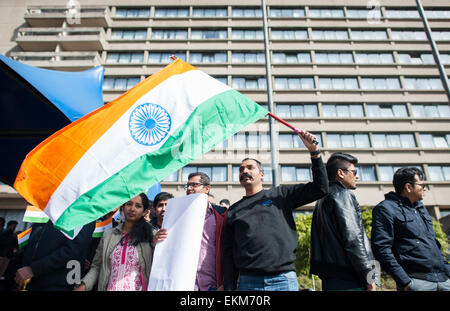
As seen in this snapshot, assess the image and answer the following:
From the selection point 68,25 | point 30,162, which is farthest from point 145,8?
point 30,162

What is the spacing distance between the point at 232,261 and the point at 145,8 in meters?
29.4

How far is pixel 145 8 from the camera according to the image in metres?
27.0

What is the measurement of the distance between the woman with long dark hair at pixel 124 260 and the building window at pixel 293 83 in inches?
898

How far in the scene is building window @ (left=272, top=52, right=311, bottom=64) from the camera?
82.1 feet

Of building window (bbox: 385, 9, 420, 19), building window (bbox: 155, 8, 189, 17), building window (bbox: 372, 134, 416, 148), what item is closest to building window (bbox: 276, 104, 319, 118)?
building window (bbox: 372, 134, 416, 148)

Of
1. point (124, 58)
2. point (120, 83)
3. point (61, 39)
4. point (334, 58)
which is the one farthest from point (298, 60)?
point (61, 39)

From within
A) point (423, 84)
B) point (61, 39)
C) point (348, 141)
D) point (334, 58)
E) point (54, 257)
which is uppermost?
point (61, 39)

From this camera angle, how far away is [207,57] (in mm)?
25188

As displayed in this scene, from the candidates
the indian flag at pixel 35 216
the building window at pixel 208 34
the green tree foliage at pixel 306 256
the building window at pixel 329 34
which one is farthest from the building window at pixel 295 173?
the indian flag at pixel 35 216

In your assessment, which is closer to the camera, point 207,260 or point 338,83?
point 207,260

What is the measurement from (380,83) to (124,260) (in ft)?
88.4

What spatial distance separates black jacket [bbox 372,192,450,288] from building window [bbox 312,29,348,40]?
25.9 meters

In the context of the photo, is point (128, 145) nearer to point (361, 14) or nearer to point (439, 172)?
point (439, 172)
